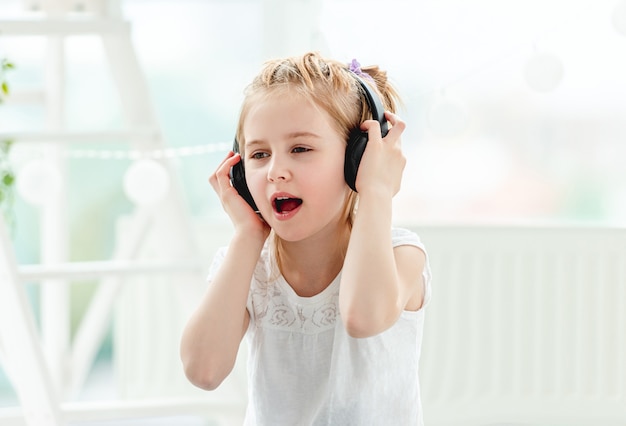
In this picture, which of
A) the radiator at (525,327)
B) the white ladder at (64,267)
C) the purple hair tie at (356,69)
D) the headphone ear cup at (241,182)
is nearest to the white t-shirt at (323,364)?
the headphone ear cup at (241,182)

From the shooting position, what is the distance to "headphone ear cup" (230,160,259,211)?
1239mm

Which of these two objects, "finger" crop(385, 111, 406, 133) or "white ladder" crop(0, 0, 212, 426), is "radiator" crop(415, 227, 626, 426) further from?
"finger" crop(385, 111, 406, 133)

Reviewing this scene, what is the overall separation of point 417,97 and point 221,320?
108 cm

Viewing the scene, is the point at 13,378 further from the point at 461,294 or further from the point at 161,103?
the point at 161,103

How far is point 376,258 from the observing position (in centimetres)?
112

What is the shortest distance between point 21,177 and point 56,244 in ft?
1.23

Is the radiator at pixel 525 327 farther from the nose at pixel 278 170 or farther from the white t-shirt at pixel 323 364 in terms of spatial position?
the nose at pixel 278 170

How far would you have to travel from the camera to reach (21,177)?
2.24 m

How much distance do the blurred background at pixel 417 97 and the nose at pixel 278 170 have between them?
1.03 meters

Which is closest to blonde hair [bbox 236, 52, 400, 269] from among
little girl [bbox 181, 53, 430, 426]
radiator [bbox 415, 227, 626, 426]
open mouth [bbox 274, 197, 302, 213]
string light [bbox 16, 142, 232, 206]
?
little girl [bbox 181, 53, 430, 426]

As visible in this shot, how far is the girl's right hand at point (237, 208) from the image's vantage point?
123cm

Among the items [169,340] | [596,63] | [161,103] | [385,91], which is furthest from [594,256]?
[161,103]

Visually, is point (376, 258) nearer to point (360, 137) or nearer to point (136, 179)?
point (360, 137)

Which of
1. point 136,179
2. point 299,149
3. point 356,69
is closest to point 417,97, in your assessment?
point 136,179
